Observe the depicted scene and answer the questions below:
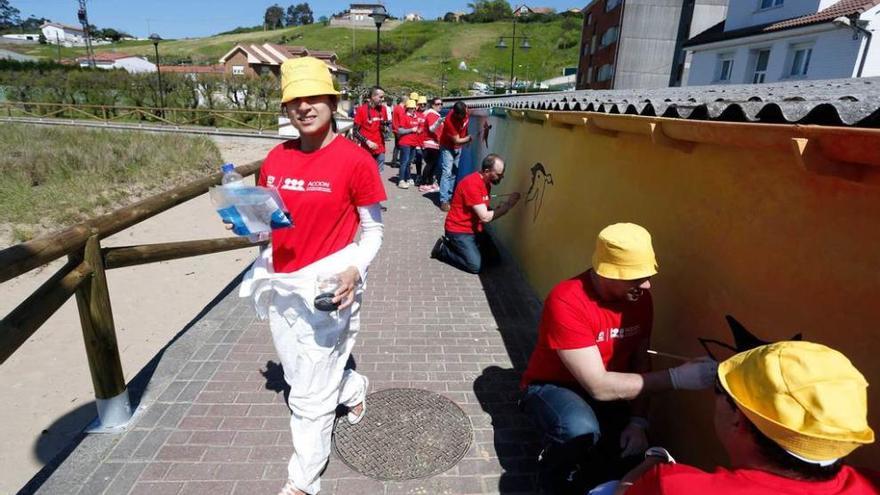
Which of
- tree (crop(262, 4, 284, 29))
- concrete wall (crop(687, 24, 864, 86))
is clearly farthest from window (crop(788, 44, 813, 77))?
tree (crop(262, 4, 284, 29))

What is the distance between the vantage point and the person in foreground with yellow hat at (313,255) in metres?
2.30

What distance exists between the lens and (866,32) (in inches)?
622

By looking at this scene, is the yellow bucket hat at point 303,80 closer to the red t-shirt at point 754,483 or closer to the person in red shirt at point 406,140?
the red t-shirt at point 754,483

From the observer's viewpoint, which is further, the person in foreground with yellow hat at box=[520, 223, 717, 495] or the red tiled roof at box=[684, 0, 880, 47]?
the red tiled roof at box=[684, 0, 880, 47]

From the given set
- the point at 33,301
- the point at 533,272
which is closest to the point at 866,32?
the point at 533,272

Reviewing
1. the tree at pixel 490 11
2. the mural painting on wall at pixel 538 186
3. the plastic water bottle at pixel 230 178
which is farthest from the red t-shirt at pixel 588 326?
the tree at pixel 490 11

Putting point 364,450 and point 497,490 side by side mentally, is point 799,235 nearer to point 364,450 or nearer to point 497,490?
point 497,490

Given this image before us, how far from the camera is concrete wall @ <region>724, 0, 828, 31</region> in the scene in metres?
18.8

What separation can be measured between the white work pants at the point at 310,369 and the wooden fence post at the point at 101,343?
45.2 inches

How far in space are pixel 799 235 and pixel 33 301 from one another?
134 inches

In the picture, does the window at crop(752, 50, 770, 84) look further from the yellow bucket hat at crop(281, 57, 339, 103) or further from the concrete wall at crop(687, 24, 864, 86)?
the yellow bucket hat at crop(281, 57, 339, 103)

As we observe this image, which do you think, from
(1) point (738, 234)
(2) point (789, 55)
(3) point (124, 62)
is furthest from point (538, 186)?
(3) point (124, 62)

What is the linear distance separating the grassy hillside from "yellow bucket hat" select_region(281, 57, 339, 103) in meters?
55.0

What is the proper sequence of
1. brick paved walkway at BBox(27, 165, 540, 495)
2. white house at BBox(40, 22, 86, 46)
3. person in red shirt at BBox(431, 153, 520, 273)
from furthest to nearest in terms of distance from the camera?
white house at BBox(40, 22, 86, 46)
person in red shirt at BBox(431, 153, 520, 273)
brick paved walkway at BBox(27, 165, 540, 495)
